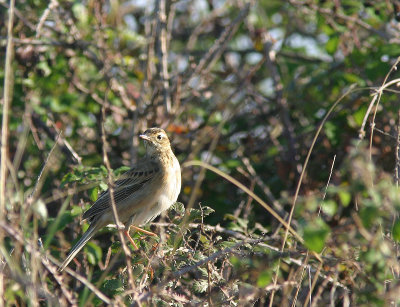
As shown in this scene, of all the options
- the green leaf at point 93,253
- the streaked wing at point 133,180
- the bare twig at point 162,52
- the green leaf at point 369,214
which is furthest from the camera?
the bare twig at point 162,52

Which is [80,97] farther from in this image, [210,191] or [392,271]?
[392,271]

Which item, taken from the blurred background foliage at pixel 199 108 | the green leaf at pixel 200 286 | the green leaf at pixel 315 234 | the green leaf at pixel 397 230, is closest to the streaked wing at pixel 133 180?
the blurred background foliage at pixel 199 108

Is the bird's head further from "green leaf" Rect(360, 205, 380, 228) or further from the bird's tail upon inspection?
"green leaf" Rect(360, 205, 380, 228)

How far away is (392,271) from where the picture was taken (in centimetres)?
321

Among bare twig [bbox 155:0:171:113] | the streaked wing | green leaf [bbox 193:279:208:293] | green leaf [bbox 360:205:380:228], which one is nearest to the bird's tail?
the streaked wing

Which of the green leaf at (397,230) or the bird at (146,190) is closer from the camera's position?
the green leaf at (397,230)

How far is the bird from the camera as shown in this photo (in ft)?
17.2

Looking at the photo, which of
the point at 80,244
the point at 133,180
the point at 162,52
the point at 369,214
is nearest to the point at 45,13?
the point at 162,52

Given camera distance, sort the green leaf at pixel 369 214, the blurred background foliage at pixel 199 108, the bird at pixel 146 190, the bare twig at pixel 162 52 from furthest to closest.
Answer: the bare twig at pixel 162 52 → the blurred background foliage at pixel 199 108 → the bird at pixel 146 190 → the green leaf at pixel 369 214

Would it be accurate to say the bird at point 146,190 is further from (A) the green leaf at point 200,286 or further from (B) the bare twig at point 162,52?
(A) the green leaf at point 200,286

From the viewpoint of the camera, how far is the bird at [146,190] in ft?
17.2

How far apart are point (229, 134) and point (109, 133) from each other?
1.34m

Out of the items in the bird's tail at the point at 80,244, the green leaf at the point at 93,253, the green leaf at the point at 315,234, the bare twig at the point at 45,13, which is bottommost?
the bird's tail at the point at 80,244

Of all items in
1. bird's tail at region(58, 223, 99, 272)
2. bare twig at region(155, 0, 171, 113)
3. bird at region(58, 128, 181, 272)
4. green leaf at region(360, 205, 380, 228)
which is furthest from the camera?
bare twig at region(155, 0, 171, 113)
